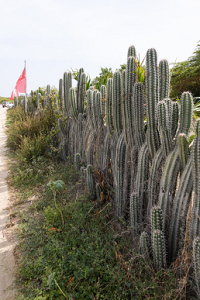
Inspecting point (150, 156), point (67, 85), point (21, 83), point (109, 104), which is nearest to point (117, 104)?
point (109, 104)

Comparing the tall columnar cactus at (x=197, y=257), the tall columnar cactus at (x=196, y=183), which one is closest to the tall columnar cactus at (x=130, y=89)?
the tall columnar cactus at (x=196, y=183)

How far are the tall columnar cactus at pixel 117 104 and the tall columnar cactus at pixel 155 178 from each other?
105 cm

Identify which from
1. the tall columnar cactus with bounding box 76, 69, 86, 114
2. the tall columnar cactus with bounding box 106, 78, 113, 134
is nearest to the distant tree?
the tall columnar cactus with bounding box 76, 69, 86, 114

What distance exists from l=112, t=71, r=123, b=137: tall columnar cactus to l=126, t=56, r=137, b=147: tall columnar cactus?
300mm

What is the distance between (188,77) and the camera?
17.4m

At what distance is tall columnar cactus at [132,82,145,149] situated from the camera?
2708 mm

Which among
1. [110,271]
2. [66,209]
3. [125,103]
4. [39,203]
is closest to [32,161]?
[39,203]

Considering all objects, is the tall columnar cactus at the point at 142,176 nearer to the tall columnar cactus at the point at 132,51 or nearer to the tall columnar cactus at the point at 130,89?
the tall columnar cactus at the point at 130,89

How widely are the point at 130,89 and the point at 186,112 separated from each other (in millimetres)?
1024

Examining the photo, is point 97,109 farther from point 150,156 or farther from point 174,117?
point 174,117

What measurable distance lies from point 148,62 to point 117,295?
111 inches

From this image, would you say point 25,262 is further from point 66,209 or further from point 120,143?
point 120,143

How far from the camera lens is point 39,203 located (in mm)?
4082

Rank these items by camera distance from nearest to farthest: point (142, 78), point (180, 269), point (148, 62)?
point (180, 269), point (148, 62), point (142, 78)
